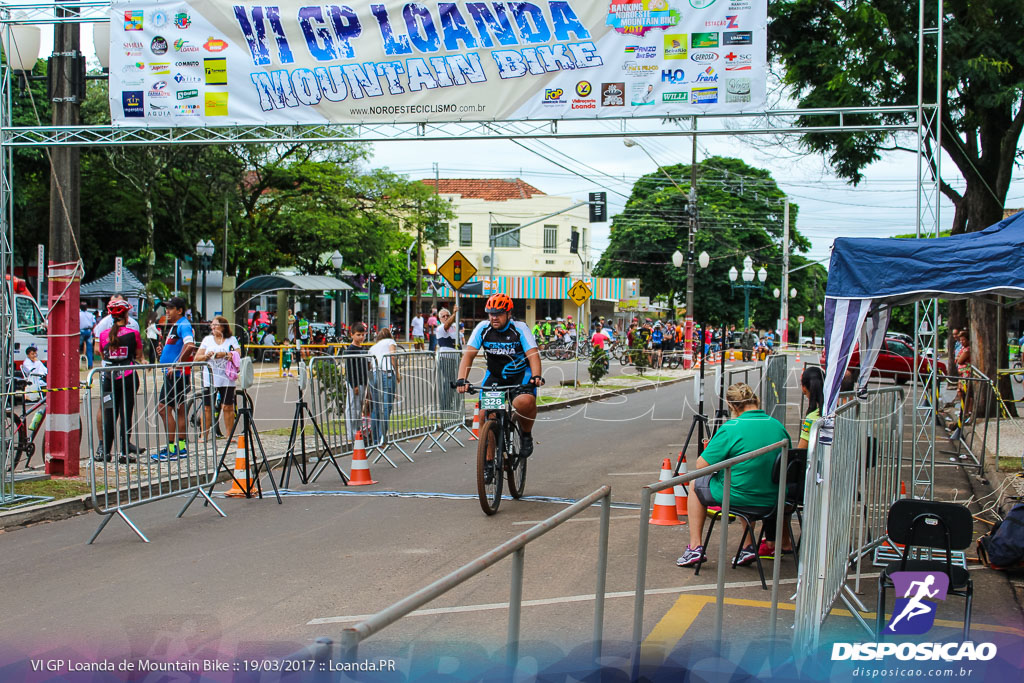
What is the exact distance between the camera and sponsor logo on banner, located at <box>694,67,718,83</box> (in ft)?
34.9

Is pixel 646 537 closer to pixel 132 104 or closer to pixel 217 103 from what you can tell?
pixel 217 103

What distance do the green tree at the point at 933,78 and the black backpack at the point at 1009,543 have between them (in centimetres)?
1040

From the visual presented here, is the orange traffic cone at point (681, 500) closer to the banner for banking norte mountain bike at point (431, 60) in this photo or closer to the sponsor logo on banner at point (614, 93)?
the banner for banking norte mountain bike at point (431, 60)

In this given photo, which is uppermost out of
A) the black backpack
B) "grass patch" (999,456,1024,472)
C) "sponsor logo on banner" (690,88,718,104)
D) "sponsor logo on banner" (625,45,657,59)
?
"sponsor logo on banner" (625,45,657,59)

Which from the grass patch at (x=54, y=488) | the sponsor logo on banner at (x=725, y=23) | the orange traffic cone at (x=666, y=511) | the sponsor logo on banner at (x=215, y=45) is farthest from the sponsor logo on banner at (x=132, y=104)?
the orange traffic cone at (x=666, y=511)

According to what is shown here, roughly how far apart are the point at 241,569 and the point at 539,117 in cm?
640

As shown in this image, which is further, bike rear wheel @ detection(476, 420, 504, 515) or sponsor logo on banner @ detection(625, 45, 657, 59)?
sponsor logo on banner @ detection(625, 45, 657, 59)

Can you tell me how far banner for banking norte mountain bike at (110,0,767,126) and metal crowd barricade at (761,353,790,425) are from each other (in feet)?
16.4

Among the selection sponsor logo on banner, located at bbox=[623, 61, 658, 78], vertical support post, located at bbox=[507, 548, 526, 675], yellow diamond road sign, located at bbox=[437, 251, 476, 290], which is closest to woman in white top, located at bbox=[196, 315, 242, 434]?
yellow diamond road sign, located at bbox=[437, 251, 476, 290]

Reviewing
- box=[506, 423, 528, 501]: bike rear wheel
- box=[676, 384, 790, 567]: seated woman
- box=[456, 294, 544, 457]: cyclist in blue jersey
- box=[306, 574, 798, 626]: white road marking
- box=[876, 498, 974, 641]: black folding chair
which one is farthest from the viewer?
box=[456, 294, 544, 457]: cyclist in blue jersey

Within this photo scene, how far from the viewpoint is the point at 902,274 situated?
7.47 m

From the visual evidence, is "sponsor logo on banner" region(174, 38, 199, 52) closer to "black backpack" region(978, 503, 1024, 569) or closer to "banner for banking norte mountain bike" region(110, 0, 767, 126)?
"banner for banking norte mountain bike" region(110, 0, 767, 126)

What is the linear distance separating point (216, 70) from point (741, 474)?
27.0ft

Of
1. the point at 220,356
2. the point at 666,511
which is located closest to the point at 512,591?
the point at 666,511
